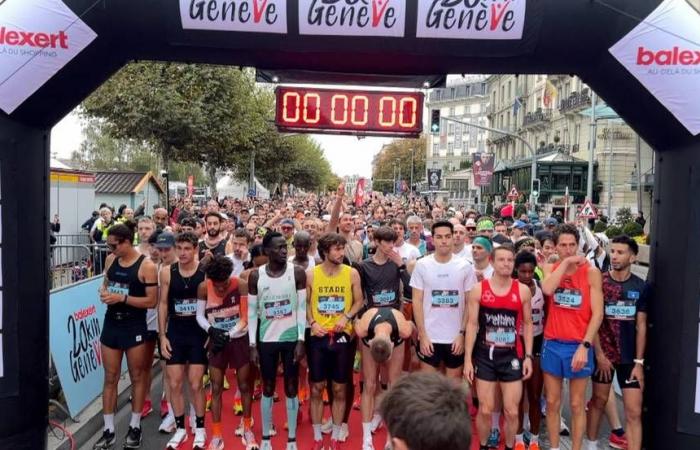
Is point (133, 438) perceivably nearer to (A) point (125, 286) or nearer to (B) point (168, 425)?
(B) point (168, 425)

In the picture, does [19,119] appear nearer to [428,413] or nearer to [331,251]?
[331,251]

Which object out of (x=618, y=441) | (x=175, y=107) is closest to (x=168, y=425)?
(x=618, y=441)

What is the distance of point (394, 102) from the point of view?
19.6 feet

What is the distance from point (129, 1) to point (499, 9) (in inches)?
115

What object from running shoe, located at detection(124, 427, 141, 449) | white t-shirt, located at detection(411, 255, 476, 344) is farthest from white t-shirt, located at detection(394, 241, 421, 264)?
running shoe, located at detection(124, 427, 141, 449)

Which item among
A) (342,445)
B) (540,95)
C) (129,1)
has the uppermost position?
(540,95)

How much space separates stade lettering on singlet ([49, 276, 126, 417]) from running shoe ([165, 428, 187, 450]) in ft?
3.82

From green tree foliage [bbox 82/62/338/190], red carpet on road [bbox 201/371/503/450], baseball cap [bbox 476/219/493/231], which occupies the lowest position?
red carpet on road [bbox 201/371/503/450]

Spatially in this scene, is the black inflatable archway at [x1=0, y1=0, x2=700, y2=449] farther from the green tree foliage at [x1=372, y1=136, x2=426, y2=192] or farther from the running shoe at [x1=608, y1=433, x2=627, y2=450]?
the green tree foliage at [x1=372, y1=136, x2=426, y2=192]

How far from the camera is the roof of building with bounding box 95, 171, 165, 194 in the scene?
25.3m

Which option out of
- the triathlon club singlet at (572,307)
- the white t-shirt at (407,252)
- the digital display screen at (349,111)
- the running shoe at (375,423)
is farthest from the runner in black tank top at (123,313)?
the triathlon club singlet at (572,307)

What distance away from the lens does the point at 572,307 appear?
5.30 meters

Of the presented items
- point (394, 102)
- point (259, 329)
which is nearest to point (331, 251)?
point (259, 329)

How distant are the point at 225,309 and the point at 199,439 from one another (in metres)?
1.21
